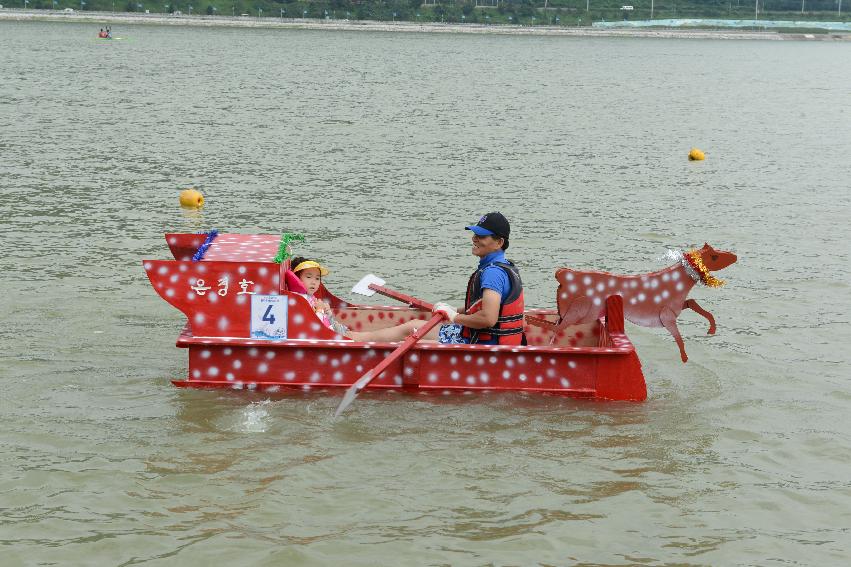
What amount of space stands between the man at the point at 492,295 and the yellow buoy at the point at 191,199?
38.3 feet

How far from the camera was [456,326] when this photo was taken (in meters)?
12.0

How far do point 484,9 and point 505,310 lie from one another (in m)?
170

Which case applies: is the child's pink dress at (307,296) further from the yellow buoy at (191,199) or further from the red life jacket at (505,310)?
the yellow buoy at (191,199)

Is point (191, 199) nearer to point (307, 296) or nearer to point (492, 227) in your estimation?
point (307, 296)

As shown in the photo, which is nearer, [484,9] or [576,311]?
[576,311]

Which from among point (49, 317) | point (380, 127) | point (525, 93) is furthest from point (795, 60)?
point (49, 317)

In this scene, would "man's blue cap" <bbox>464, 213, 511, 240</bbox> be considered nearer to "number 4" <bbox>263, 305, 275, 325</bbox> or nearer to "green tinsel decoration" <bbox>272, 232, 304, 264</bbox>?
"green tinsel decoration" <bbox>272, 232, 304, 264</bbox>

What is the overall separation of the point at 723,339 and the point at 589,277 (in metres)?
3.49

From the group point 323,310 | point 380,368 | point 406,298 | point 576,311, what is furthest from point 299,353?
point 576,311

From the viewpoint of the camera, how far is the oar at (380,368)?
425 inches

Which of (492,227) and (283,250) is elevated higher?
(492,227)

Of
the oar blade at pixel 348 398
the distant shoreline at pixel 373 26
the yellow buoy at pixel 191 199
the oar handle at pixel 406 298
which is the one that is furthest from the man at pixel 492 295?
the distant shoreline at pixel 373 26

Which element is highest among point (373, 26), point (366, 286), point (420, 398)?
point (373, 26)

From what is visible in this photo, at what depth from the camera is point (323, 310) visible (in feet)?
40.1
